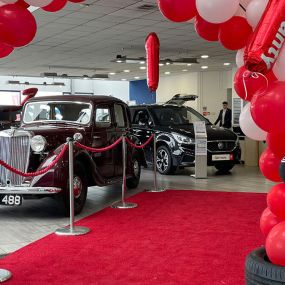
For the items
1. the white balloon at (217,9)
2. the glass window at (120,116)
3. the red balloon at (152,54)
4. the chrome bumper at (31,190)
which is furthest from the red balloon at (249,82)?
the red balloon at (152,54)

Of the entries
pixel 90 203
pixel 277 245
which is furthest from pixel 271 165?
pixel 90 203

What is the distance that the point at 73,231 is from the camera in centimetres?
509

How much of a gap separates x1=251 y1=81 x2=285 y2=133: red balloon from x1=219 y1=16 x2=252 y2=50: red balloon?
0.58m

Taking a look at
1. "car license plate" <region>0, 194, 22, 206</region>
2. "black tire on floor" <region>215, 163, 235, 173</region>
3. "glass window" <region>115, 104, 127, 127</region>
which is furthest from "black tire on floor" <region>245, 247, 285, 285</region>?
"black tire on floor" <region>215, 163, 235, 173</region>

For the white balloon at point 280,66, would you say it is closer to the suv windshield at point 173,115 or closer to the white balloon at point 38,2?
the white balloon at point 38,2

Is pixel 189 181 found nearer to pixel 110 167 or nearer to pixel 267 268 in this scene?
pixel 110 167

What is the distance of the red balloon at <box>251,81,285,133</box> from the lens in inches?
91.5

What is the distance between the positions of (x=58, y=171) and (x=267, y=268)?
11.8ft

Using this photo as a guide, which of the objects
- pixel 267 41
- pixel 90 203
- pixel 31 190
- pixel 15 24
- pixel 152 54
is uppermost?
pixel 152 54

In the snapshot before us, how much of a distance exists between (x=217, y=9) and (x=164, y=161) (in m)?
7.76

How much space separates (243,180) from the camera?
9.38 m

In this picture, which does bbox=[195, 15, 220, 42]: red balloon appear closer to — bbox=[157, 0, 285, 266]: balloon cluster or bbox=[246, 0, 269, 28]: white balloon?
bbox=[157, 0, 285, 266]: balloon cluster

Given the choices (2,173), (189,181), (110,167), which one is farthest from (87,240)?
(189,181)

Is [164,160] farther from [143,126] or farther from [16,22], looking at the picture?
[16,22]
